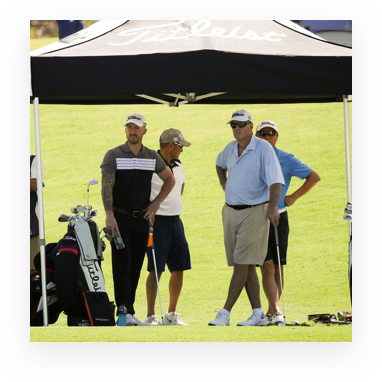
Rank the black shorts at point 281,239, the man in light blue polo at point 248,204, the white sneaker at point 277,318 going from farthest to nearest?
the black shorts at point 281,239
the white sneaker at point 277,318
the man in light blue polo at point 248,204

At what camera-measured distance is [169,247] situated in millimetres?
7336

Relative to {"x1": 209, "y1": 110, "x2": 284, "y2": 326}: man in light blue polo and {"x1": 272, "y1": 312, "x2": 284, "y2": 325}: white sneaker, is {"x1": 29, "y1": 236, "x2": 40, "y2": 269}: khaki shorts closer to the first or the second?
{"x1": 209, "y1": 110, "x2": 284, "y2": 326}: man in light blue polo

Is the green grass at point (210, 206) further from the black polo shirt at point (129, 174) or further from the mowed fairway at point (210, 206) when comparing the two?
the black polo shirt at point (129, 174)

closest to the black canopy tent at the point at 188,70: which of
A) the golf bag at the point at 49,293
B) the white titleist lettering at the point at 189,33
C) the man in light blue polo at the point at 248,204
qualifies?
the white titleist lettering at the point at 189,33

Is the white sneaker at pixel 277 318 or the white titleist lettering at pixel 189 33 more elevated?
the white titleist lettering at pixel 189 33

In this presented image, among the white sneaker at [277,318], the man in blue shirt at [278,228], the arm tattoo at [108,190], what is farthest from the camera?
the man in blue shirt at [278,228]

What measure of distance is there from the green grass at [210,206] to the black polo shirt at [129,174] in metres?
1.12

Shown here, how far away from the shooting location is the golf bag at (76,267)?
6551 mm

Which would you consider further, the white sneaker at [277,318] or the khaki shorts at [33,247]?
the khaki shorts at [33,247]

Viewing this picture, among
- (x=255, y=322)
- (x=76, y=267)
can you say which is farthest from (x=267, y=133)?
(x=76, y=267)

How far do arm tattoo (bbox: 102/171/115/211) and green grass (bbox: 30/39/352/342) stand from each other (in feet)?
3.37

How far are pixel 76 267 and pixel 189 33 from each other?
6.88ft

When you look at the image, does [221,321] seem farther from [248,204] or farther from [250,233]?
[248,204]
